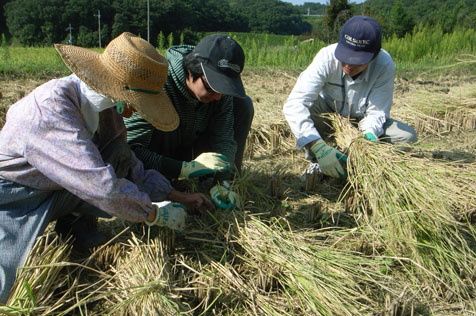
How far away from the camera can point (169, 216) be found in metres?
1.80

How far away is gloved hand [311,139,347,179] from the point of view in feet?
8.50

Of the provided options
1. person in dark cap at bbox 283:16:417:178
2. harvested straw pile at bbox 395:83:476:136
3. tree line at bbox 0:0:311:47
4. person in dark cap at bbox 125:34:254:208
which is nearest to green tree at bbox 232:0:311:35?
tree line at bbox 0:0:311:47

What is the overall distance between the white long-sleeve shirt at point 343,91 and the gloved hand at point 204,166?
74cm

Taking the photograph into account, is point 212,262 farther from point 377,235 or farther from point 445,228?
point 445,228

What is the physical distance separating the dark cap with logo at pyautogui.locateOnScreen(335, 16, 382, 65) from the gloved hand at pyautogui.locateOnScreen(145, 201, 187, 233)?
1638 mm

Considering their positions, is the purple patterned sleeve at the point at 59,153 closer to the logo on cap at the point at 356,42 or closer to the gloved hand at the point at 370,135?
the gloved hand at the point at 370,135

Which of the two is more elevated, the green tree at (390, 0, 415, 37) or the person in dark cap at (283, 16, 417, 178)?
the green tree at (390, 0, 415, 37)

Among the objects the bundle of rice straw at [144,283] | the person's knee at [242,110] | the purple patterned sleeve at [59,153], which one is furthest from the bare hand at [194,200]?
the person's knee at [242,110]

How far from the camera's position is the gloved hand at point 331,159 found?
102 inches

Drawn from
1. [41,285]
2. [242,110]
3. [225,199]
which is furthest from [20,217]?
[242,110]

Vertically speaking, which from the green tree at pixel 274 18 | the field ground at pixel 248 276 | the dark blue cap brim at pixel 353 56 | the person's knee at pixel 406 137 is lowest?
the field ground at pixel 248 276

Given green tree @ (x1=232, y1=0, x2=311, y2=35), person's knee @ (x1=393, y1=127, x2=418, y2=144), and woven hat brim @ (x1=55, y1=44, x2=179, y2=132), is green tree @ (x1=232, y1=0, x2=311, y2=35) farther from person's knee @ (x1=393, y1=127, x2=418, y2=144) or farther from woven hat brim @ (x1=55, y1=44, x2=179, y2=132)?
woven hat brim @ (x1=55, y1=44, x2=179, y2=132)

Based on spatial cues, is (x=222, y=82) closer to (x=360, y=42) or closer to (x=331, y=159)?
(x=331, y=159)

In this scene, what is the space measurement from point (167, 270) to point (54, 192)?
25.4 inches
